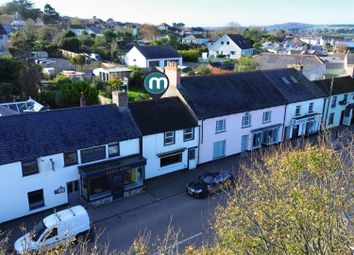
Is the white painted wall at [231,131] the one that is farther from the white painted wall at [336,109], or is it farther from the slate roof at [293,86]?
the white painted wall at [336,109]

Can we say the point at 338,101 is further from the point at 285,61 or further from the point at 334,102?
the point at 285,61

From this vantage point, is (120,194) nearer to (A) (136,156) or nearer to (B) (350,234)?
(A) (136,156)

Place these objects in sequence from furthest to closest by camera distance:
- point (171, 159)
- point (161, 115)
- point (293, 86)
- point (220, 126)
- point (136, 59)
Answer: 1. point (136, 59)
2. point (293, 86)
3. point (220, 126)
4. point (171, 159)
5. point (161, 115)

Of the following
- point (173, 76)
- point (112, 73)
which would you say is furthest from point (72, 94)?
point (112, 73)

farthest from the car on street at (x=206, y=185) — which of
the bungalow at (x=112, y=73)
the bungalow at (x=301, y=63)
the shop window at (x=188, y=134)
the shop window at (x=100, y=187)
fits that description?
the bungalow at (x=112, y=73)

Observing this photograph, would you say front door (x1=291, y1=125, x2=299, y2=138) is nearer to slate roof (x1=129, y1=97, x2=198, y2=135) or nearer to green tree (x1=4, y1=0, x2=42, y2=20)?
slate roof (x1=129, y1=97, x2=198, y2=135)

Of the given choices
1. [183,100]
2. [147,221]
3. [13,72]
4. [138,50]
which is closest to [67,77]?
[13,72]
